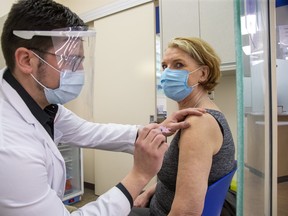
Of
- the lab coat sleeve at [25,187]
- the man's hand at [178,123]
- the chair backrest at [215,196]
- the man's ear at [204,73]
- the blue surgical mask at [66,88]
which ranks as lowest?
the chair backrest at [215,196]

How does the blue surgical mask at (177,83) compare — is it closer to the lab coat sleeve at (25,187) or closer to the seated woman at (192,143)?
the seated woman at (192,143)

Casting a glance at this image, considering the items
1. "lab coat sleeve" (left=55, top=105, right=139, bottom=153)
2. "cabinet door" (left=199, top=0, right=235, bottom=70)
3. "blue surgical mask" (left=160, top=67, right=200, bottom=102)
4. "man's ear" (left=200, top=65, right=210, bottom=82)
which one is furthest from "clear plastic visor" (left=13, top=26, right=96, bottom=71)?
"cabinet door" (left=199, top=0, right=235, bottom=70)

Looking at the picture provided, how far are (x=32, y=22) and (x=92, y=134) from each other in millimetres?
616

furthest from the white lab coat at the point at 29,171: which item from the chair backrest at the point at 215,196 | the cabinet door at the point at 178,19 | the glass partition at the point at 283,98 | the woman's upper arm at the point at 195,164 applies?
the glass partition at the point at 283,98

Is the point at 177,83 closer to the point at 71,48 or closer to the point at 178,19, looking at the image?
the point at 71,48

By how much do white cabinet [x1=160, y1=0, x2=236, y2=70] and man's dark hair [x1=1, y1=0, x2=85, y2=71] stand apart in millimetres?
1315

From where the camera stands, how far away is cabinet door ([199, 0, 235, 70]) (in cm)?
183

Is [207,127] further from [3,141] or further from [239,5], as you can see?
[3,141]

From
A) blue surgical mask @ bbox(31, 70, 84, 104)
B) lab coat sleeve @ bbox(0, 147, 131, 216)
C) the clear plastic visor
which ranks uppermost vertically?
the clear plastic visor

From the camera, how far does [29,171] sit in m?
0.66

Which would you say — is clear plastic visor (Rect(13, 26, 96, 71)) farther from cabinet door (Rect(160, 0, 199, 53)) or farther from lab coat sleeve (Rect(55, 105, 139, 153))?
cabinet door (Rect(160, 0, 199, 53))

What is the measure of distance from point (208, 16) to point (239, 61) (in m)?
1.40

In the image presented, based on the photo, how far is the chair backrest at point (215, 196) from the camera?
95 cm

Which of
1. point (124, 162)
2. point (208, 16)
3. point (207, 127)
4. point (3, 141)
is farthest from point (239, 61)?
point (124, 162)
